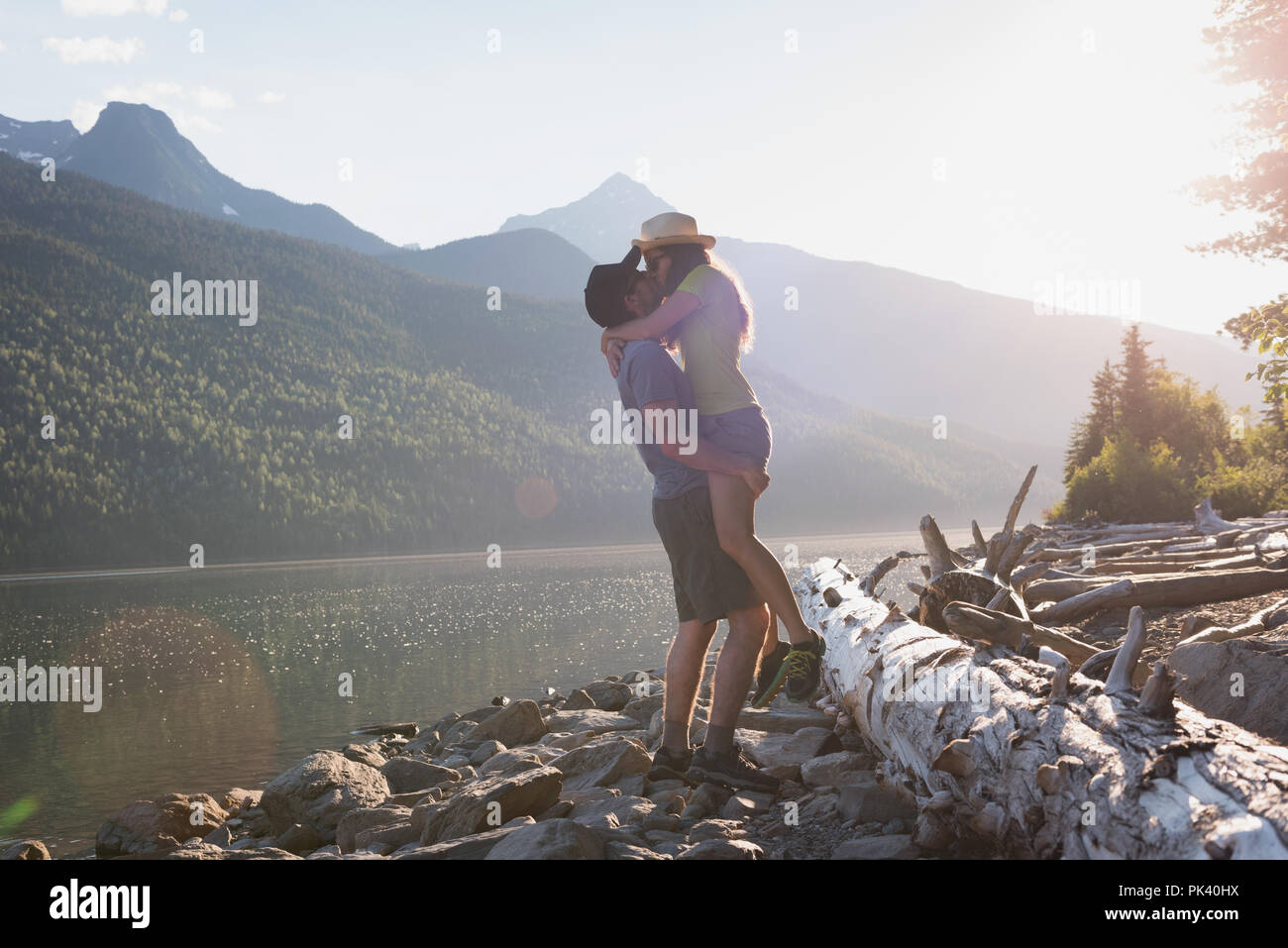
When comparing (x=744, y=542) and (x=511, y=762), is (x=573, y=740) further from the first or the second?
(x=744, y=542)

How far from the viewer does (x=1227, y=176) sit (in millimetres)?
19906

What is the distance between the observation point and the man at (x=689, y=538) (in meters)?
4.50

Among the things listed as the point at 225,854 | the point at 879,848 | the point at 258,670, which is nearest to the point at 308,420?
the point at 258,670

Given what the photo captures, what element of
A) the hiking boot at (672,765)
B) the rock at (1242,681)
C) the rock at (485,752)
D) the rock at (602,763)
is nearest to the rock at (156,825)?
the rock at (485,752)

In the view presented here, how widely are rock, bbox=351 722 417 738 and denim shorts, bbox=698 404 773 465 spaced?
8.41 m

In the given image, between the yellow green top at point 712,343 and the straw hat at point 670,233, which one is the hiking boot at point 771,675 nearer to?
the yellow green top at point 712,343

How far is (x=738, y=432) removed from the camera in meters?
4.65

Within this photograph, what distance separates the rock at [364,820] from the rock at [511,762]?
1138 millimetres

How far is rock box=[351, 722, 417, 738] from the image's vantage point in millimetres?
11805

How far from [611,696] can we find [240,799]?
4475mm

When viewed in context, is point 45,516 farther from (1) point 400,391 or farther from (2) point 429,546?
(1) point 400,391
